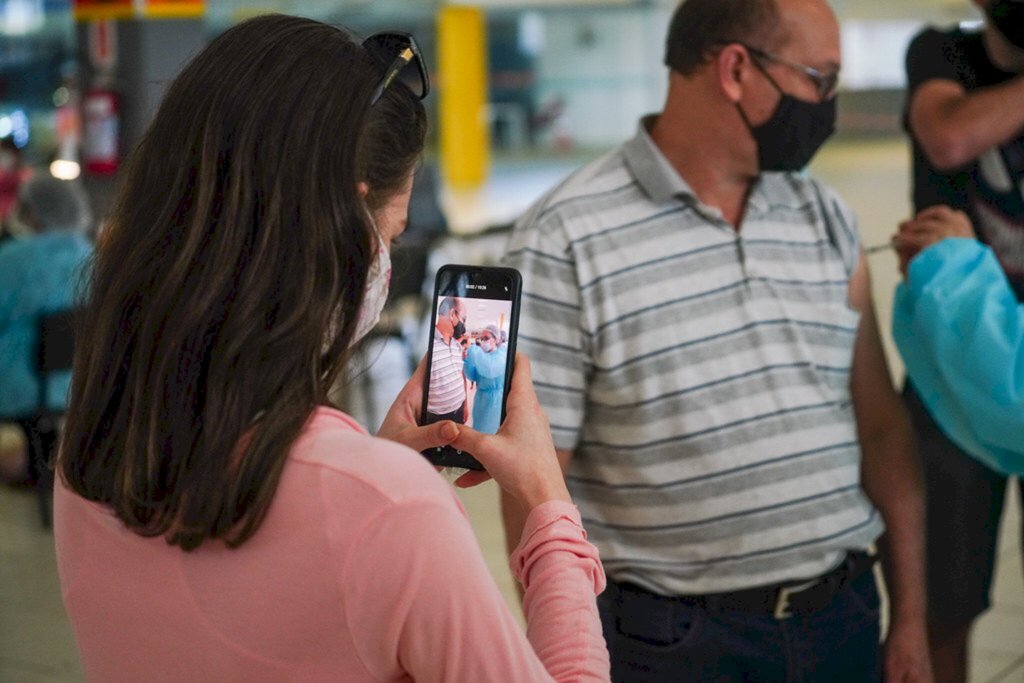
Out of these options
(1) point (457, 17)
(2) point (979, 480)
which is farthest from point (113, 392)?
(1) point (457, 17)

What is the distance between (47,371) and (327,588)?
4584mm

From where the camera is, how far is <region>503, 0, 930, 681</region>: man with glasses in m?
1.91

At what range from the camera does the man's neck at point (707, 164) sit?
206 cm

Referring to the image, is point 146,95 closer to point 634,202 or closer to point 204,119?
point 634,202

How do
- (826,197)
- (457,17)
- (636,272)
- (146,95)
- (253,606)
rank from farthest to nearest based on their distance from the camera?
(457,17), (146,95), (826,197), (636,272), (253,606)

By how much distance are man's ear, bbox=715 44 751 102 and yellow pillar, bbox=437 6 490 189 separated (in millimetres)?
20323

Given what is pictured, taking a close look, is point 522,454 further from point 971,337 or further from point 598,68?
point 598,68

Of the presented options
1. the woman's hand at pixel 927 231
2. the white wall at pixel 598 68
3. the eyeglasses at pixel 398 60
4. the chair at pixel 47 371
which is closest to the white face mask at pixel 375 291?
the eyeglasses at pixel 398 60

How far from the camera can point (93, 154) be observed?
277 inches

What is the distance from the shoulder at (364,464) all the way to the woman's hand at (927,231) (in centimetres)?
136

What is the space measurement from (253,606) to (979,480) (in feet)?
6.80

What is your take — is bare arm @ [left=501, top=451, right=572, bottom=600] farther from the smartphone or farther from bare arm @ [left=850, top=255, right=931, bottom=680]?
bare arm @ [left=850, top=255, right=931, bottom=680]

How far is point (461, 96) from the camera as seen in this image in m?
22.7

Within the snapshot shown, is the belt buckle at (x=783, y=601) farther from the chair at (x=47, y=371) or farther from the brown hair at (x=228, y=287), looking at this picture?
the chair at (x=47, y=371)
